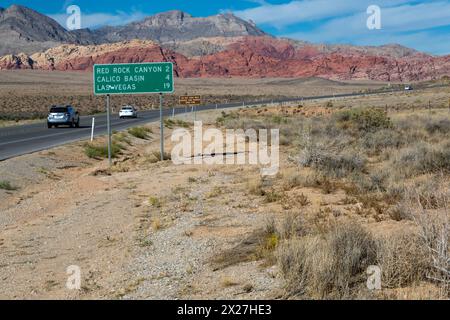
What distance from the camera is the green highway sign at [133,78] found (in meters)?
20.0

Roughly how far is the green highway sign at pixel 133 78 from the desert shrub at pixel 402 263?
14.6 metres

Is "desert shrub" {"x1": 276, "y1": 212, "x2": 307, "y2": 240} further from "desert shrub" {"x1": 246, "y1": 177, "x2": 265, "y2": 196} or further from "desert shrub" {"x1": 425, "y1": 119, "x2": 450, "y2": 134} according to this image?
"desert shrub" {"x1": 425, "y1": 119, "x2": 450, "y2": 134}

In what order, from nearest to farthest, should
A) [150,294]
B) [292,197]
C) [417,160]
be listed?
[150,294], [292,197], [417,160]

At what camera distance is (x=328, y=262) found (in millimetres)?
5938

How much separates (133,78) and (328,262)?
1527 centimetres

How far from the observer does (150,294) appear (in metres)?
6.29

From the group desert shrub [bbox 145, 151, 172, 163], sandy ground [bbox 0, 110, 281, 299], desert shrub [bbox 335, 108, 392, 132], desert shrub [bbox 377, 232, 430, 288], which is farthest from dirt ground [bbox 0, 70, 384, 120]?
desert shrub [bbox 377, 232, 430, 288]

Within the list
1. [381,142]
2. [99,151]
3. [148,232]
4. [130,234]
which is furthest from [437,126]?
[130,234]

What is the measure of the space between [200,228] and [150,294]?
3277 millimetres
